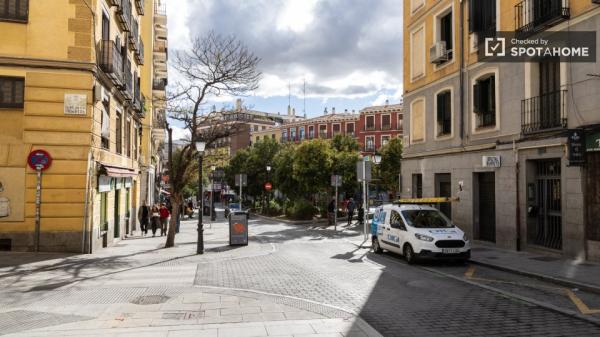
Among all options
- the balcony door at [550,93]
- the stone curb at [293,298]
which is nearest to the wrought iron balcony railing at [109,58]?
the stone curb at [293,298]

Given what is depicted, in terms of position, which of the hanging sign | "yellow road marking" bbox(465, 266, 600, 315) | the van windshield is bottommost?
"yellow road marking" bbox(465, 266, 600, 315)

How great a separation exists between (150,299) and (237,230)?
896 centimetres

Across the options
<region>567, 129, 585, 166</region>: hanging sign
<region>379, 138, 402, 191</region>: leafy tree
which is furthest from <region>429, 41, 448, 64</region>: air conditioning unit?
<region>379, 138, 402, 191</region>: leafy tree

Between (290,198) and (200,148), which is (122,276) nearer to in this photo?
(200,148)

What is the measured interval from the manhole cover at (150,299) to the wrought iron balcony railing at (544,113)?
38.4ft

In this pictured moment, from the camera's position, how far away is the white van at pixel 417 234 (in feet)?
40.9

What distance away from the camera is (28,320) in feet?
23.2

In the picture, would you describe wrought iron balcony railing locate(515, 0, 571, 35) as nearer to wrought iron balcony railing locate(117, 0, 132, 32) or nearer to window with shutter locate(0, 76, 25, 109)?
wrought iron balcony railing locate(117, 0, 132, 32)

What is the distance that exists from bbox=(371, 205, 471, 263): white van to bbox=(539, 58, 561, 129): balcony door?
436cm

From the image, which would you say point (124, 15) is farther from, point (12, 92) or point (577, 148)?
point (577, 148)

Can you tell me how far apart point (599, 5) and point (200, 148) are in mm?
12596

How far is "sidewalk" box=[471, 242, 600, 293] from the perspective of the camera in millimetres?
9961

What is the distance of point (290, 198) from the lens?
125 ft

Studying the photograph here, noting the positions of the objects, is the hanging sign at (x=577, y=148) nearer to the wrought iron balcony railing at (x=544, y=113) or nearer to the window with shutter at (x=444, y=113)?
the wrought iron balcony railing at (x=544, y=113)
